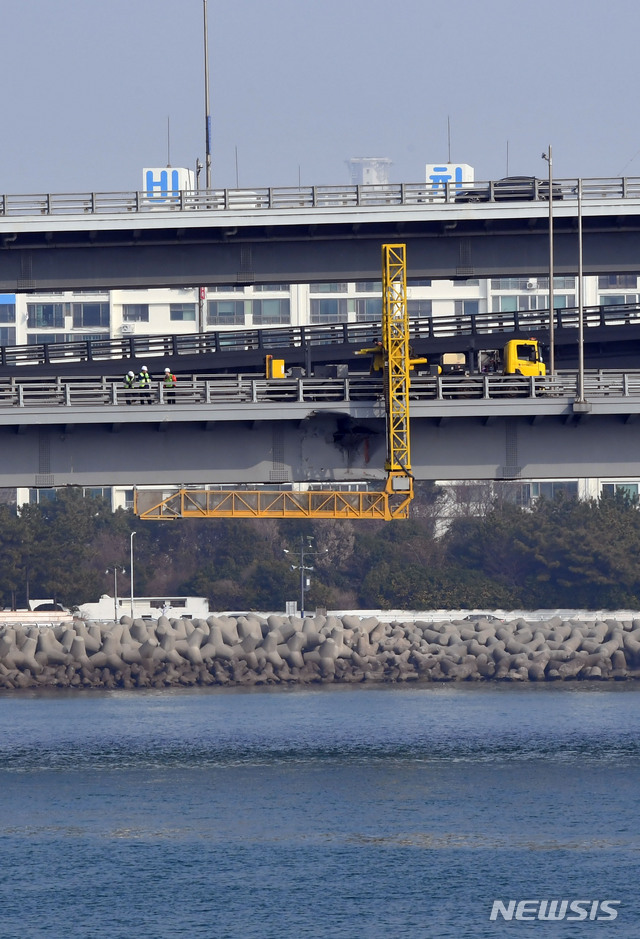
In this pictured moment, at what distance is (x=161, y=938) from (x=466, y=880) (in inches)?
385

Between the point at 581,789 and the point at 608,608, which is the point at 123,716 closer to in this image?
the point at 581,789

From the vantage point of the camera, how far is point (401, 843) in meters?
50.4

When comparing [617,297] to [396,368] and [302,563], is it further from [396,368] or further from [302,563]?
[396,368]

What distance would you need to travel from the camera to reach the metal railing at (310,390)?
56.7m

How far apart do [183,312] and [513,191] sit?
116 meters

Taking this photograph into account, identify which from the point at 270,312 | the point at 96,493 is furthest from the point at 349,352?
the point at 270,312

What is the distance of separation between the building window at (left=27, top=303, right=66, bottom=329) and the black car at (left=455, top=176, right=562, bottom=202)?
12244cm

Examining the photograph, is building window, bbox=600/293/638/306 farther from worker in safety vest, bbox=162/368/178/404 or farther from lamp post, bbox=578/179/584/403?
worker in safety vest, bbox=162/368/178/404

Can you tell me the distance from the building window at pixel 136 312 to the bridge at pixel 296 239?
114754mm

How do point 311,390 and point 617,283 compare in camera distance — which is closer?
point 311,390

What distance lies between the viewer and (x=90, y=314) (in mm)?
185500

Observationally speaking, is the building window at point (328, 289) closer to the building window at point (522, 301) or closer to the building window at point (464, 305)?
the building window at point (464, 305)

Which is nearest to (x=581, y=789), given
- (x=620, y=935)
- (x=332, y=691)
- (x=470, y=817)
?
(x=470, y=817)

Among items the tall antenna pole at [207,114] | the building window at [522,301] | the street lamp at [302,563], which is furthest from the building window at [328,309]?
the tall antenna pole at [207,114]
